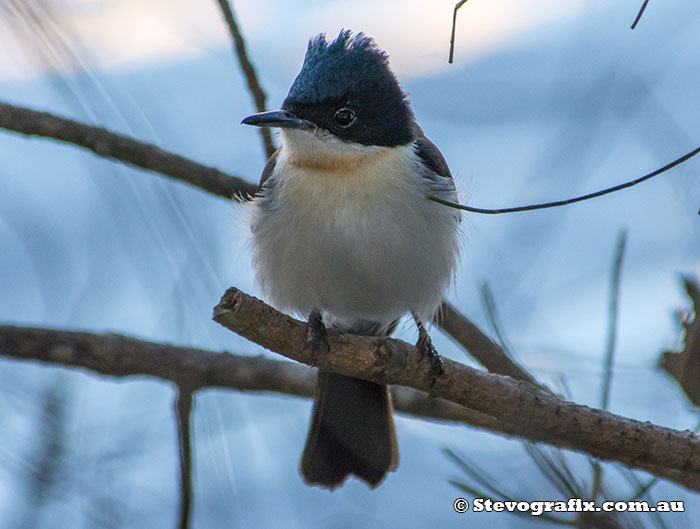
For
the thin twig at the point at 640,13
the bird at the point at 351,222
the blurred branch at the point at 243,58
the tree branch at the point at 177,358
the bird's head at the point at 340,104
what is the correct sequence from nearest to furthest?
the thin twig at the point at 640,13
the tree branch at the point at 177,358
the blurred branch at the point at 243,58
the bird at the point at 351,222
the bird's head at the point at 340,104

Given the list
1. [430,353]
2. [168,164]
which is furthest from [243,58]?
[430,353]

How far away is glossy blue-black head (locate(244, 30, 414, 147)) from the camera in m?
4.05

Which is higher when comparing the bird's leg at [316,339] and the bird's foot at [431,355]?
the bird's foot at [431,355]

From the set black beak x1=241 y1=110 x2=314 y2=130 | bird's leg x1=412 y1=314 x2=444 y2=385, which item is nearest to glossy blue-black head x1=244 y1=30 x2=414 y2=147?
black beak x1=241 y1=110 x2=314 y2=130

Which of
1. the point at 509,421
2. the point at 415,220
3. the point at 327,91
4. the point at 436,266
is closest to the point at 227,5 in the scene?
the point at 327,91

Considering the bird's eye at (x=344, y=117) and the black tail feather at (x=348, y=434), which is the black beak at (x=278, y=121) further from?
the black tail feather at (x=348, y=434)

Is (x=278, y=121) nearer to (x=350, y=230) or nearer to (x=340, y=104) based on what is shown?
(x=340, y=104)

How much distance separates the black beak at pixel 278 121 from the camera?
3.86 m

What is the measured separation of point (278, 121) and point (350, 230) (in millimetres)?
610

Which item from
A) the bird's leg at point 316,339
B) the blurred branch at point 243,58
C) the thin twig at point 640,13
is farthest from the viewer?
the blurred branch at point 243,58

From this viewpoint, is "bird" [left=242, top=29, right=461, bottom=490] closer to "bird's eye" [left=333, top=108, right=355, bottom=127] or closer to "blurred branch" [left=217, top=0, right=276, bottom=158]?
"bird's eye" [left=333, top=108, right=355, bottom=127]

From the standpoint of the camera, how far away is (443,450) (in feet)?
Answer: 9.53

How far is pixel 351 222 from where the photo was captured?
3.85m

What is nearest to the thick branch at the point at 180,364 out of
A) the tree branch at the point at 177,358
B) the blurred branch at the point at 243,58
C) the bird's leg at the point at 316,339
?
the tree branch at the point at 177,358
